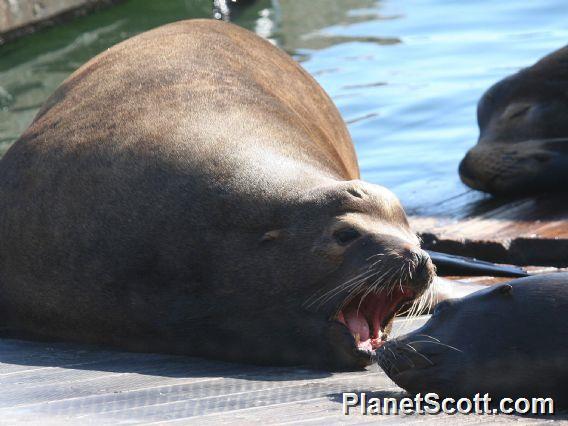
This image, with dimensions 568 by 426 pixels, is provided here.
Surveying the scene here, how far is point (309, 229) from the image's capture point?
508 centimetres

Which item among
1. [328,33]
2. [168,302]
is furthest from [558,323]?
[328,33]

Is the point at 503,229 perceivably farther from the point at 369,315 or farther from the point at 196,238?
the point at 196,238

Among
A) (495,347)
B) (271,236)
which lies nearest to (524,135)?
(271,236)

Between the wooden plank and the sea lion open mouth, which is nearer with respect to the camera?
the sea lion open mouth

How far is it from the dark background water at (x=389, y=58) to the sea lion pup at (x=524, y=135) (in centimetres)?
21

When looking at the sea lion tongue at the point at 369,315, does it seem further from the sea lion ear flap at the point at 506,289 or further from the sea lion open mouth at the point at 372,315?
the sea lion ear flap at the point at 506,289

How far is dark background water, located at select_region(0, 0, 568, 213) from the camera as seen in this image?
10.1 m

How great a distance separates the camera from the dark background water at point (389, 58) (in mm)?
10141

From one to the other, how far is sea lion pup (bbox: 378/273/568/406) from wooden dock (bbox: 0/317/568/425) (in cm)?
14

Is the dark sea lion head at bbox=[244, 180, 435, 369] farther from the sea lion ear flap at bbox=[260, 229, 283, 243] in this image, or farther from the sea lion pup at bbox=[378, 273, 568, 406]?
the sea lion pup at bbox=[378, 273, 568, 406]

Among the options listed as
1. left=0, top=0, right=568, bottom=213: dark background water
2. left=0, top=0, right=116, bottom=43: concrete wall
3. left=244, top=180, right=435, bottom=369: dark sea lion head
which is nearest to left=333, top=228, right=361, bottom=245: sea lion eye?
left=244, top=180, right=435, bottom=369: dark sea lion head

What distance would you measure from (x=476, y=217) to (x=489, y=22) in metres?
7.15

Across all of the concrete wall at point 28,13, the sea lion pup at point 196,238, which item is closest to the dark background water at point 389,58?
the concrete wall at point 28,13

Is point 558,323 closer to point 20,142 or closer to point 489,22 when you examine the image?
point 20,142
